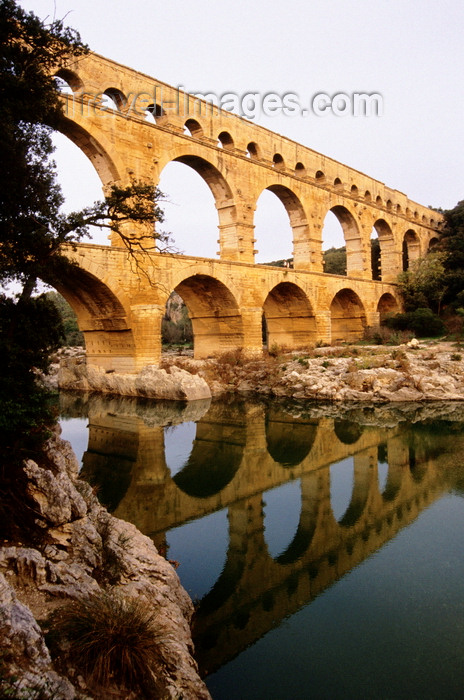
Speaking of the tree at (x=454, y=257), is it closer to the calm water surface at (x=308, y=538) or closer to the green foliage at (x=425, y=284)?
the green foliage at (x=425, y=284)

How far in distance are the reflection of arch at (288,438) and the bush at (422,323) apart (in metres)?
12.7

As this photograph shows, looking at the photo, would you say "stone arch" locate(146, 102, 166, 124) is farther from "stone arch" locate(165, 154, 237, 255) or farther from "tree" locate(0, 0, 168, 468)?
"tree" locate(0, 0, 168, 468)

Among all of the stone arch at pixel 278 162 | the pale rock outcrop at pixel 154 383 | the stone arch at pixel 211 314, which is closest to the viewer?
the pale rock outcrop at pixel 154 383

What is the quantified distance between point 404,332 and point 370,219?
277 inches

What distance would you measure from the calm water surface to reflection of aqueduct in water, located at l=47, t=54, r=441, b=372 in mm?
3875

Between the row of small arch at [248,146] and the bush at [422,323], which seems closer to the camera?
the row of small arch at [248,146]

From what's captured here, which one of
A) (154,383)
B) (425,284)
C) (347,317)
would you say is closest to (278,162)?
(347,317)

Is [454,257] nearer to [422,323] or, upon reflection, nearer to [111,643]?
[422,323]

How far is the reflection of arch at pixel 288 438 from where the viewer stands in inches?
362

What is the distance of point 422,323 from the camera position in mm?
22719

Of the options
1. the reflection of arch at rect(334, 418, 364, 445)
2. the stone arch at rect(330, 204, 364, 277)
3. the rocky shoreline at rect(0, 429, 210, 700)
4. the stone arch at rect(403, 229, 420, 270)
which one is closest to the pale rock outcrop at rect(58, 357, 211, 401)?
the reflection of arch at rect(334, 418, 364, 445)

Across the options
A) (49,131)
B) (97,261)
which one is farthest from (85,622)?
(97,261)

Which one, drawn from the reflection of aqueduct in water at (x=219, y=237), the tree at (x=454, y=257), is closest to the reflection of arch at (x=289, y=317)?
the reflection of aqueduct in water at (x=219, y=237)

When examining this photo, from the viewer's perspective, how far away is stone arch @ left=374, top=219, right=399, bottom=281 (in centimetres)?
2891
